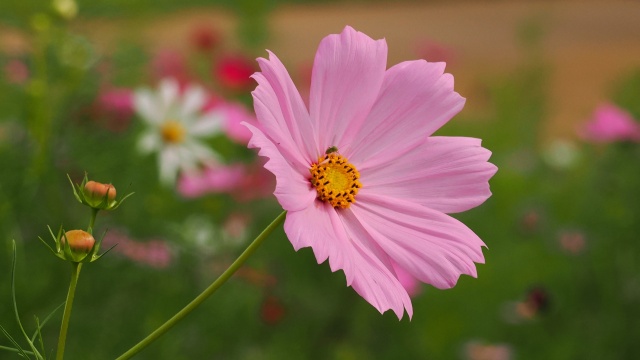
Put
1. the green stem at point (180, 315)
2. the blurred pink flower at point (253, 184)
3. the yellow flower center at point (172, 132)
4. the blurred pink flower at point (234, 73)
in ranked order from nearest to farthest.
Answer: the green stem at point (180, 315) < the yellow flower center at point (172, 132) < the blurred pink flower at point (253, 184) < the blurred pink flower at point (234, 73)

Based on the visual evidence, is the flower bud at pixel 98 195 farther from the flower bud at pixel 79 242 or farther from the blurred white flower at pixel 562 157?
the blurred white flower at pixel 562 157

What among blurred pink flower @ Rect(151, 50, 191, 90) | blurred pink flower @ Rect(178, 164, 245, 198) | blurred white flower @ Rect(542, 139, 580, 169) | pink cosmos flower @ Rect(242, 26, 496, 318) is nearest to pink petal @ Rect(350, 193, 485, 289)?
pink cosmos flower @ Rect(242, 26, 496, 318)

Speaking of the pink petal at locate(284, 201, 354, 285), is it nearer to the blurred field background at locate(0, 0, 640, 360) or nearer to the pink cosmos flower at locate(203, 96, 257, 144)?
the blurred field background at locate(0, 0, 640, 360)

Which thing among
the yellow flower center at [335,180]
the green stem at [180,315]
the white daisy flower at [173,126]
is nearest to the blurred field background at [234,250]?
the white daisy flower at [173,126]

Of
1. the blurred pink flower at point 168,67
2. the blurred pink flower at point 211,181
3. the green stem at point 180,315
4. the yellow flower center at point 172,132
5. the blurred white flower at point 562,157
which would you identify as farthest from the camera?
the blurred white flower at point 562,157

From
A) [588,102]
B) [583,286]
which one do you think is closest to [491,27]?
[588,102]

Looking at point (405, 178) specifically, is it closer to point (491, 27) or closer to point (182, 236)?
point (182, 236)

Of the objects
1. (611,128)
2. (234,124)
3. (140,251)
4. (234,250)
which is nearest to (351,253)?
(140,251)

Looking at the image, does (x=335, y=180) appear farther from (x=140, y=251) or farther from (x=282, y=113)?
(x=140, y=251)
